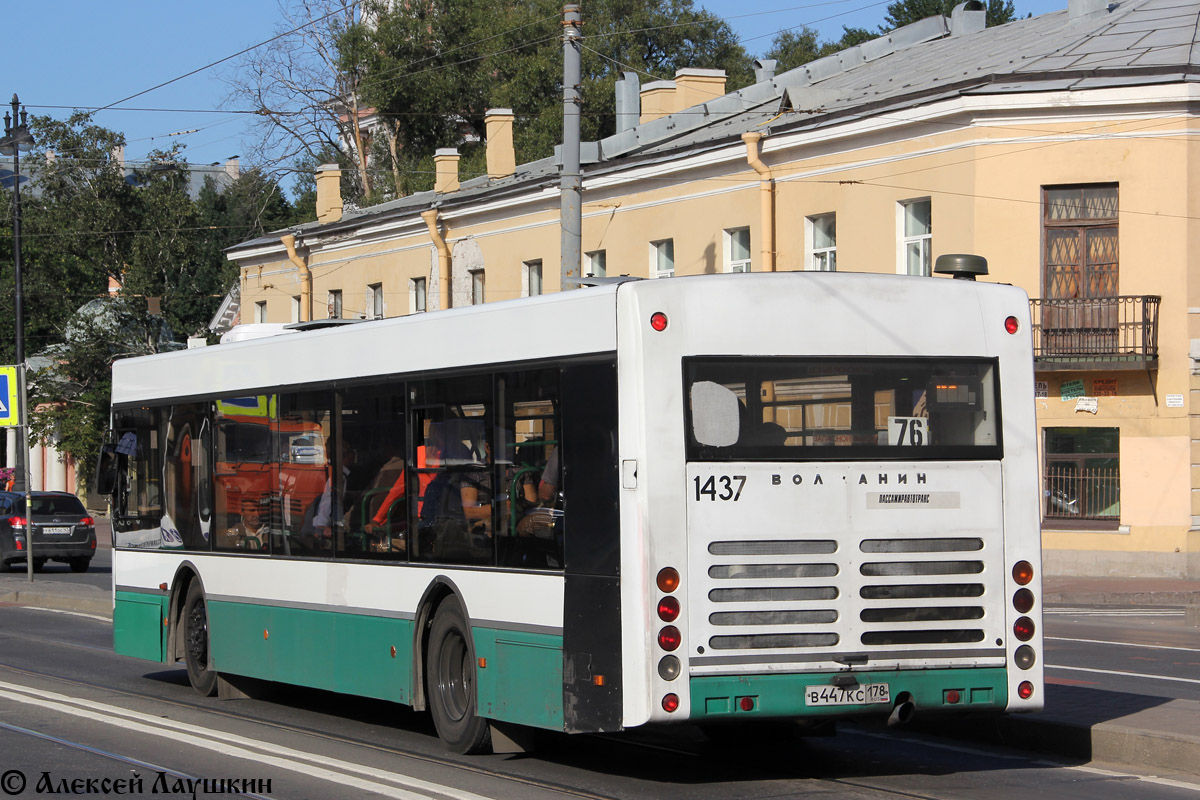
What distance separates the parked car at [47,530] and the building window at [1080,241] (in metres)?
18.5

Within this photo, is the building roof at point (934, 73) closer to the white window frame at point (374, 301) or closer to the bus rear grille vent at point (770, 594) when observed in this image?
the white window frame at point (374, 301)

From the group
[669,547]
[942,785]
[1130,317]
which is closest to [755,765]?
[942,785]

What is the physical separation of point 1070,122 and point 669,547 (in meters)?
20.6

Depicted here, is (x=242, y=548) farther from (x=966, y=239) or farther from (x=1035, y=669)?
(x=966, y=239)

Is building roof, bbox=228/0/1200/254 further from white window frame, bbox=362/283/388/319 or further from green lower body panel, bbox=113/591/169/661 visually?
green lower body panel, bbox=113/591/169/661

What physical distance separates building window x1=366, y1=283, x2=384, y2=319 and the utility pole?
23377 mm

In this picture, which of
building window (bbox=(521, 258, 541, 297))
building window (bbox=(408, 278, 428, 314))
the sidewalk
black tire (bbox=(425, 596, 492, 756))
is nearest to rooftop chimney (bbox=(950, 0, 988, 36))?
building window (bbox=(521, 258, 541, 297))

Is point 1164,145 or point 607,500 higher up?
point 1164,145

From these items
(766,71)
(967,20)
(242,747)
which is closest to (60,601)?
(242,747)

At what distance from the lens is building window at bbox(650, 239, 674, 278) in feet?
108

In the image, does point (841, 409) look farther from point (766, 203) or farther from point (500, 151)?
point (500, 151)

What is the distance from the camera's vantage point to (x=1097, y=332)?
1032 inches

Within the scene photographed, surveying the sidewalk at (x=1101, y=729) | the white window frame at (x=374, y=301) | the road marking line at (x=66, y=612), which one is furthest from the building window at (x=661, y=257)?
the sidewalk at (x=1101, y=729)

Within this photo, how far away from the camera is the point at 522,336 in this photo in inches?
356
